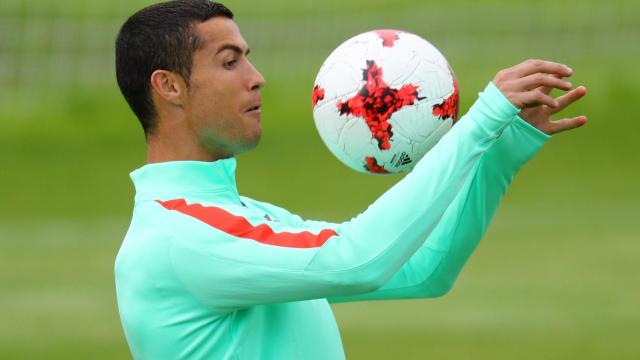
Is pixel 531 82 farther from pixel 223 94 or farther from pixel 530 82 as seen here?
pixel 223 94

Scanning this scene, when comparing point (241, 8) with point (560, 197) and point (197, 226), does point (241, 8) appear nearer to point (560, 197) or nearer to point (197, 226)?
point (560, 197)

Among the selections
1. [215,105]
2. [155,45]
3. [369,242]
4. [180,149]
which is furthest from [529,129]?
[155,45]

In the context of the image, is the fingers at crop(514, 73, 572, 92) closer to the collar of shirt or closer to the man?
the man

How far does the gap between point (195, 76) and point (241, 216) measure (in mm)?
543

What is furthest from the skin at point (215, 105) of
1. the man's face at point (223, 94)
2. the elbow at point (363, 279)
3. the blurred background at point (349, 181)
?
the blurred background at point (349, 181)

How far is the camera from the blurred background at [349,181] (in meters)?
10.8

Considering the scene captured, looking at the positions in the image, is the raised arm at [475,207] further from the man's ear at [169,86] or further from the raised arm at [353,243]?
the man's ear at [169,86]

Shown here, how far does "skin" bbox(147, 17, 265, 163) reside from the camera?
4.10 metres

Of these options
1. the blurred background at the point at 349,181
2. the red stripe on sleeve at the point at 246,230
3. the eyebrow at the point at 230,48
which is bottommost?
the blurred background at the point at 349,181

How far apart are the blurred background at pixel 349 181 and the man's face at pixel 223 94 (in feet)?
19.5

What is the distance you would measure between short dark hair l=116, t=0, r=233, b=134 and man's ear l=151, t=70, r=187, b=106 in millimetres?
19

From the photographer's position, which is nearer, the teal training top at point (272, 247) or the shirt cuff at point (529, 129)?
the teal training top at point (272, 247)

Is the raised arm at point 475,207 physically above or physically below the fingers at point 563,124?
below

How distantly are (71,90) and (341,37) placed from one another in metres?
4.96
